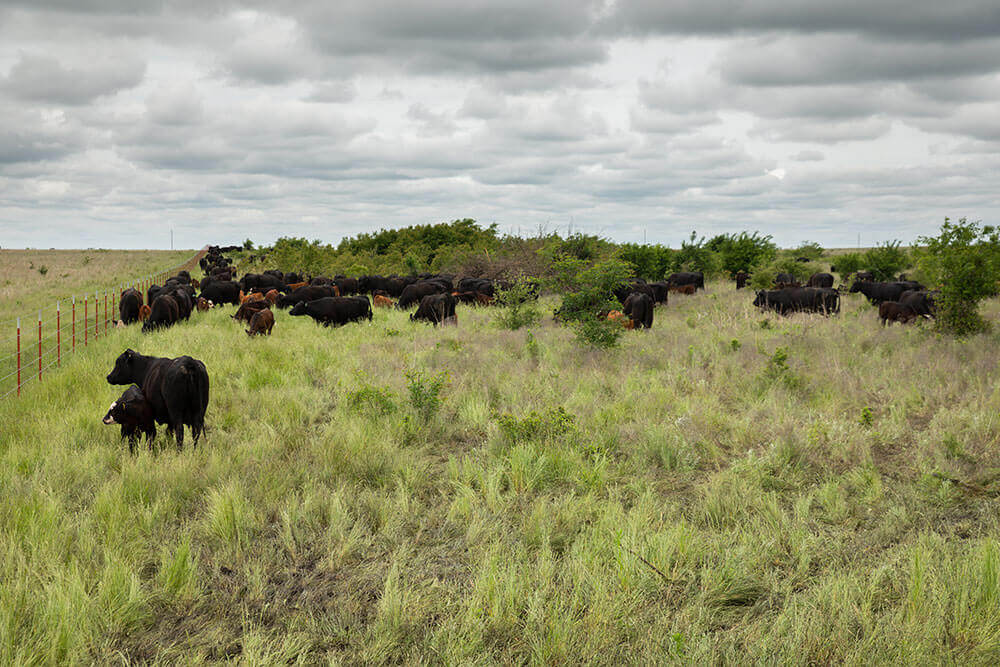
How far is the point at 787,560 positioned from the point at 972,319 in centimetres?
1442

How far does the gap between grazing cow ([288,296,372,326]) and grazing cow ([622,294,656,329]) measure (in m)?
9.26

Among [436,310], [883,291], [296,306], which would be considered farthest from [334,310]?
[883,291]

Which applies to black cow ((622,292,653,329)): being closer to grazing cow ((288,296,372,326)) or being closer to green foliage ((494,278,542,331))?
green foliage ((494,278,542,331))

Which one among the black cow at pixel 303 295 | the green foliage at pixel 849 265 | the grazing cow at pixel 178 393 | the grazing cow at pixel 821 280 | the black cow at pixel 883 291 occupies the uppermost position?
the green foliage at pixel 849 265

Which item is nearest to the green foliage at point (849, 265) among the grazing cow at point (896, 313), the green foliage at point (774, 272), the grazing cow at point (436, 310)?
the green foliage at point (774, 272)

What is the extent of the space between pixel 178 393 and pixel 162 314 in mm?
13502

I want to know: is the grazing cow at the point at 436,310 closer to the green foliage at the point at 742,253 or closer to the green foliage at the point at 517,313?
the green foliage at the point at 517,313

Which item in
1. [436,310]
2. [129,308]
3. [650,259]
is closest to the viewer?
[129,308]

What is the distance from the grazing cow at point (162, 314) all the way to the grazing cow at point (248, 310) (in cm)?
194

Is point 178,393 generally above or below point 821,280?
below

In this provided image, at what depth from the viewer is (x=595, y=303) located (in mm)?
15992

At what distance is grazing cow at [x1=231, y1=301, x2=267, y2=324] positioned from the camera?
66.1ft

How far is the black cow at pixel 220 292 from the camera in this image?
91.5ft

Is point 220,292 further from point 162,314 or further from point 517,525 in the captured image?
point 517,525
